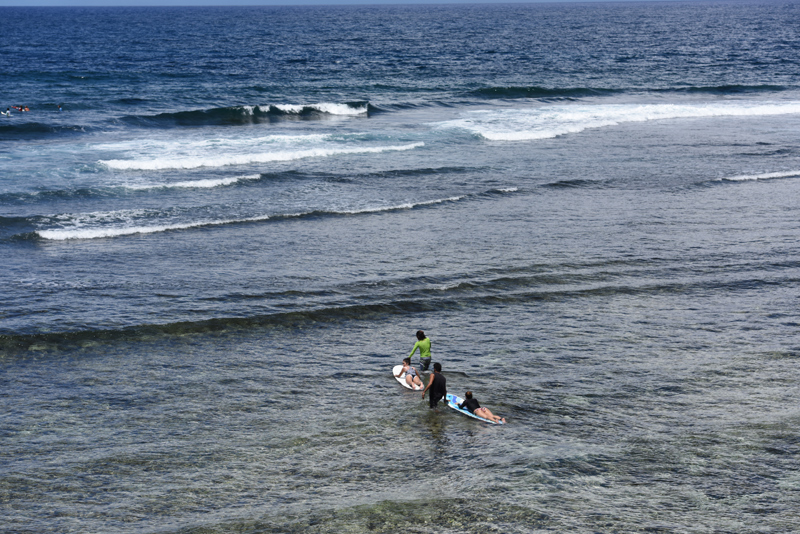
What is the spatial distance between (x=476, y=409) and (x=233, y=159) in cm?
2695

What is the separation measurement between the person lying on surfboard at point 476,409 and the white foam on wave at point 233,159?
2610 cm

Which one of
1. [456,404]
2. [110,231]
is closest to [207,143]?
[110,231]

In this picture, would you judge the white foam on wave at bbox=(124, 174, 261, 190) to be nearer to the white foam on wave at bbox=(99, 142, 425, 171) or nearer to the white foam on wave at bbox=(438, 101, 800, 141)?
the white foam on wave at bbox=(99, 142, 425, 171)

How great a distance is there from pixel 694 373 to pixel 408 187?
19.1m

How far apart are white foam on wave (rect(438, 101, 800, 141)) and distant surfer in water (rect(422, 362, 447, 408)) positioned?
1237 inches

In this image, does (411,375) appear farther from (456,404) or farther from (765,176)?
(765,176)

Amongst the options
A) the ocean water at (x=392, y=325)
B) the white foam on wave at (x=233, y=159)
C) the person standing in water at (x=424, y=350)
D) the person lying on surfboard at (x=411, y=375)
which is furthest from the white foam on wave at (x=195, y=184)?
the person lying on surfboard at (x=411, y=375)

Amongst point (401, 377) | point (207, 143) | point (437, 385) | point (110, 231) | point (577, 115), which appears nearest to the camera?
point (437, 385)

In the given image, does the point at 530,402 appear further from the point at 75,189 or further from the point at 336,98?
the point at 336,98

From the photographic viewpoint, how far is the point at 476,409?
15328 millimetres

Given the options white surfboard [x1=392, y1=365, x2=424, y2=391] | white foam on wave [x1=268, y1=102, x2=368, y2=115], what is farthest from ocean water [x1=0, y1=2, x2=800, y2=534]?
white foam on wave [x1=268, y1=102, x2=368, y2=115]

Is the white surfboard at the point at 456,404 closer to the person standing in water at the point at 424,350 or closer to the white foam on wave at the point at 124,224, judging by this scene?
the person standing in water at the point at 424,350

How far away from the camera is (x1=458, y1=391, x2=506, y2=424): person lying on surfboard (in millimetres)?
15242

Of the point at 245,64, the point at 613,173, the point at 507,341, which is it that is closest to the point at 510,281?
the point at 507,341
